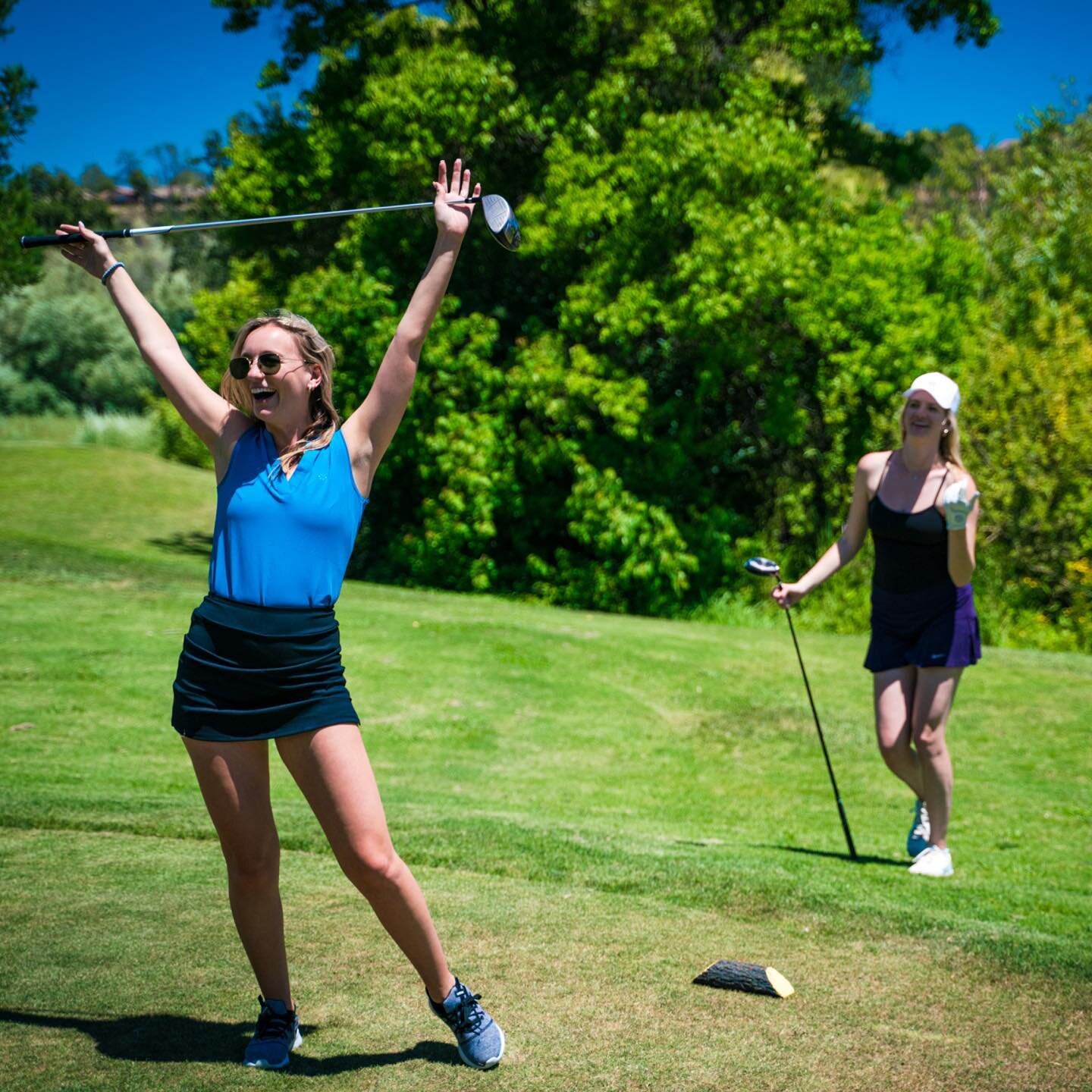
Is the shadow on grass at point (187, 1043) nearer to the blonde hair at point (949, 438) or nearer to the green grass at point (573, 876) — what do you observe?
the green grass at point (573, 876)

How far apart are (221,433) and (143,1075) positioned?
168 cm

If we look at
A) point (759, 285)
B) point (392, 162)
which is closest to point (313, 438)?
point (759, 285)

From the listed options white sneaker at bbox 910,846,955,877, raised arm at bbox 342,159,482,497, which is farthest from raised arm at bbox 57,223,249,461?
white sneaker at bbox 910,846,955,877

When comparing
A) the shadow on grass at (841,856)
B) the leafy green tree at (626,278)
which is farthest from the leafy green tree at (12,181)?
the shadow on grass at (841,856)

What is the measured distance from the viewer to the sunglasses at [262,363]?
3523mm

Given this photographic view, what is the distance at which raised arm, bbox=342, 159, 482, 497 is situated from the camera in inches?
140

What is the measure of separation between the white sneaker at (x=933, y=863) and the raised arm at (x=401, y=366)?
3.95m

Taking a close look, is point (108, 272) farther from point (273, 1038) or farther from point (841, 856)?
point (841, 856)

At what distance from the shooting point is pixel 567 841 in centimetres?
660

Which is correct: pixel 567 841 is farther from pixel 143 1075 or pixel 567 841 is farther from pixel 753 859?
pixel 143 1075

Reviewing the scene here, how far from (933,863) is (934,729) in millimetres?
Answer: 679

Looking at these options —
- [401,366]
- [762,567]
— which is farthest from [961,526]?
[401,366]

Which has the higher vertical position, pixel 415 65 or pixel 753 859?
pixel 415 65

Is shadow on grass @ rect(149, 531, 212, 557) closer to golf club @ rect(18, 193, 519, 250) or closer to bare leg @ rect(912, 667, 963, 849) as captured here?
bare leg @ rect(912, 667, 963, 849)
